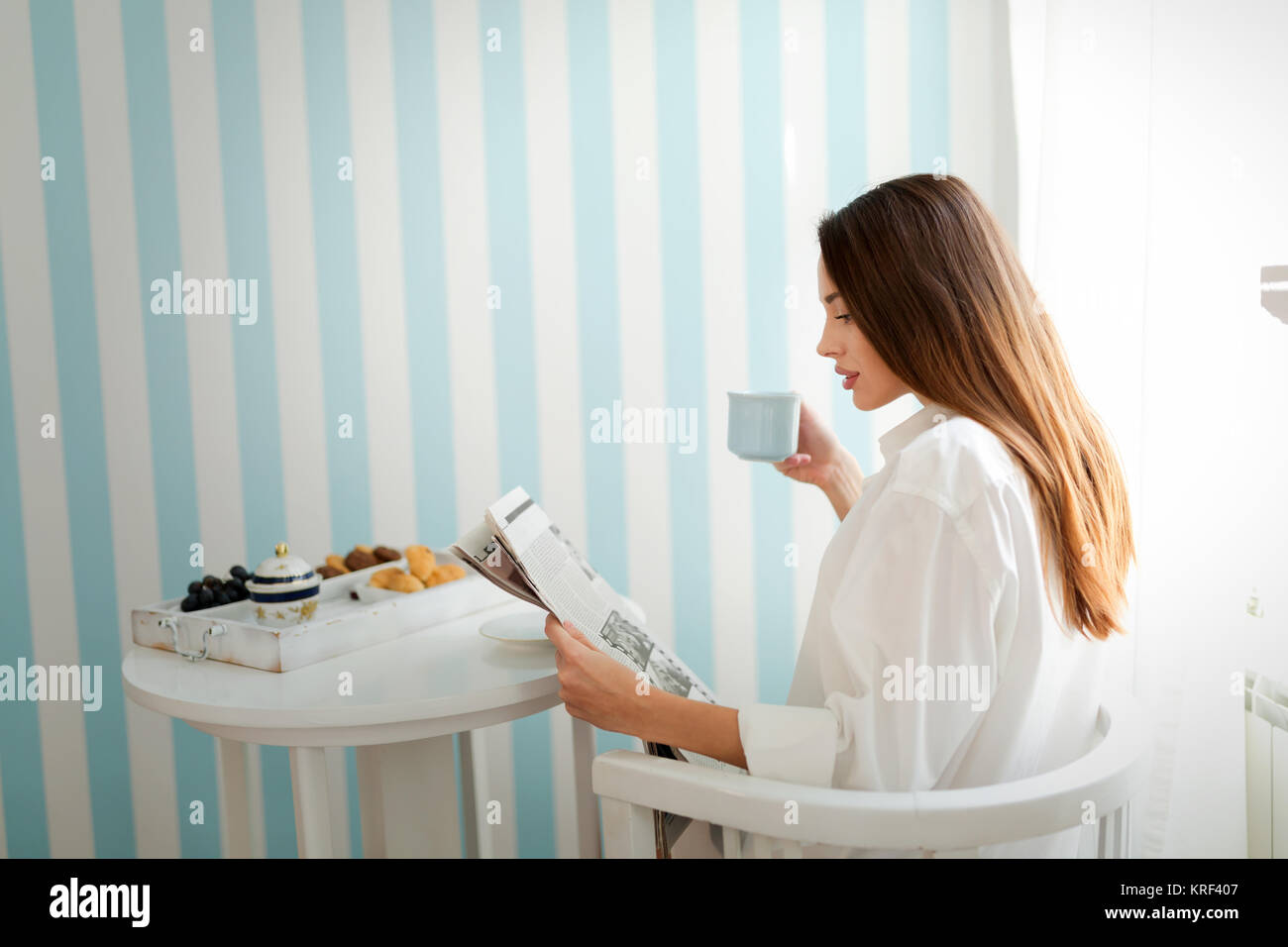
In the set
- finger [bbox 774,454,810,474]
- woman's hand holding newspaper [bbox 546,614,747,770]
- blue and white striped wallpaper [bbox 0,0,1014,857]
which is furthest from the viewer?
blue and white striped wallpaper [bbox 0,0,1014,857]

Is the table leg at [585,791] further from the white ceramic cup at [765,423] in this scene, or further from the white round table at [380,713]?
the white ceramic cup at [765,423]

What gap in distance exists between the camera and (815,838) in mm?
857

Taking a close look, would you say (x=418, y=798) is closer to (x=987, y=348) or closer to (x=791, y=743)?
(x=791, y=743)

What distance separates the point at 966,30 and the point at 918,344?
52.3 inches

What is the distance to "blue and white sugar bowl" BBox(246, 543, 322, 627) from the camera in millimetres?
1354

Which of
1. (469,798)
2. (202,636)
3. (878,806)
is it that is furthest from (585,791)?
(878,806)

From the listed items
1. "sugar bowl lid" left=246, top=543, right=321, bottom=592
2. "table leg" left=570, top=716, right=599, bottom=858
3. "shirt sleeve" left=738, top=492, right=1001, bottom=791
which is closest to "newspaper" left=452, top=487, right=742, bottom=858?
"shirt sleeve" left=738, top=492, right=1001, bottom=791

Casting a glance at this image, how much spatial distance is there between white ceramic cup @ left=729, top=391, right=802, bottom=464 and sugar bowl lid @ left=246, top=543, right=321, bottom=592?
664 millimetres

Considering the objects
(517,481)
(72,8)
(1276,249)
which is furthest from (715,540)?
(72,8)

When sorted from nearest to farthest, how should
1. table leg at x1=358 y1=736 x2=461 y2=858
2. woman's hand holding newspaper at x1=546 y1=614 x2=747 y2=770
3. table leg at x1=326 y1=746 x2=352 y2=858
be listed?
woman's hand holding newspaper at x1=546 y1=614 x2=747 y2=770 < table leg at x1=358 y1=736 x2=461 y2=858 < table leg at x1=326 y1=746 x2=352 y2=858

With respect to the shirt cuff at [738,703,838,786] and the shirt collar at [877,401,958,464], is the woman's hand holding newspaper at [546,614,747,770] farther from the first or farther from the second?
the shirt collar at [877,401,958,464]

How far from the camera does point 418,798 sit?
1466 mm

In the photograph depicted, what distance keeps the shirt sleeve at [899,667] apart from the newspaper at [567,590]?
0.56ft
